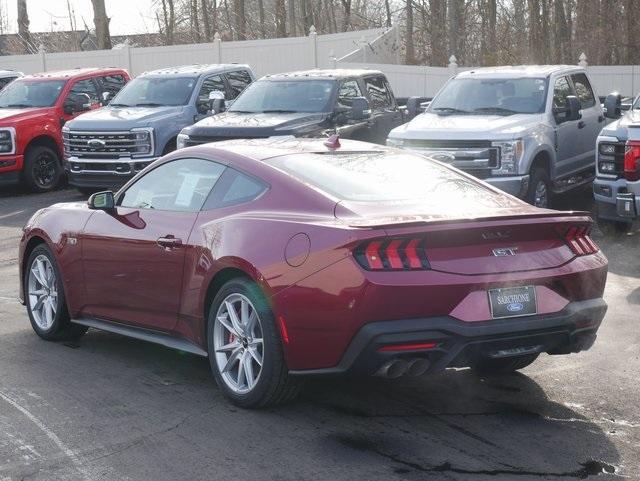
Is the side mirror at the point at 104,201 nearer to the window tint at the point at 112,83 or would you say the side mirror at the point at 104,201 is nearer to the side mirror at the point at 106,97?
the side mirror at the point at 106,97

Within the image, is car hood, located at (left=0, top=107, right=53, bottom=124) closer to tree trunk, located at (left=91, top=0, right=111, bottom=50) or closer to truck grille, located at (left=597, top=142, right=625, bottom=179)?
truck grille, located at (left=597, top=142, right=625, bottom=179)

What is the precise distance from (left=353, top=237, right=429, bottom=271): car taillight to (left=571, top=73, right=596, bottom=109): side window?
1017 cm

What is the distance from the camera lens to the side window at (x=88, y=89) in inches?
774

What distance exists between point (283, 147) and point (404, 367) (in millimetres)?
1981

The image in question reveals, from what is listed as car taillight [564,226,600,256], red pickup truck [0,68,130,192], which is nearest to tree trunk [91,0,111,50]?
red pickup truck [0,68,130,192]

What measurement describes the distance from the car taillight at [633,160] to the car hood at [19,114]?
10.6 meters

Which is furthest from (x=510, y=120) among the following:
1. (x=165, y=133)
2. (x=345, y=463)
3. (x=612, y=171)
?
(x=345, y=463)

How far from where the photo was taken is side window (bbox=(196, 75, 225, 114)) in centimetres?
1789

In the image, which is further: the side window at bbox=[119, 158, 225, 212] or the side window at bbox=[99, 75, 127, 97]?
the side window at bbox=[99, 75, 127, 97]

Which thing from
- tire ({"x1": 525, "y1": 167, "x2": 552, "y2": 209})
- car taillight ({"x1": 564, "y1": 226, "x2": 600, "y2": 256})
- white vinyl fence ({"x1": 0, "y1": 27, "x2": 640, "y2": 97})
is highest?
white vinyl fence ({"x1": 0, "y1": 27, "x2": 640, "y2": 97})

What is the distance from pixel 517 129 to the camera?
13.2 metres

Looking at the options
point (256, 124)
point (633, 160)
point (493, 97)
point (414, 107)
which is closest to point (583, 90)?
point (493, 97)

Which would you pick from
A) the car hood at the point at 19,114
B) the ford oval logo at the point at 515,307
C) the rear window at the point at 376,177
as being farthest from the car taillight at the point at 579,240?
the car hood at the point at 19,114

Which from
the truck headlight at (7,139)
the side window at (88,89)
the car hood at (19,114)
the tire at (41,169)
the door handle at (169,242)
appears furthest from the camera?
the side window at (88,89)
